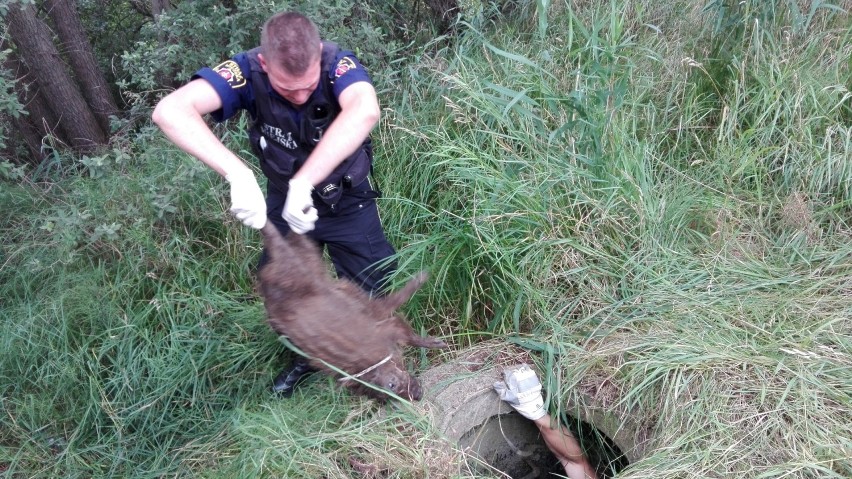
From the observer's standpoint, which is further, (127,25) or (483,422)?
(127,25)

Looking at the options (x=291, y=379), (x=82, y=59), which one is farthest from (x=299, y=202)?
(x=82, y=59)

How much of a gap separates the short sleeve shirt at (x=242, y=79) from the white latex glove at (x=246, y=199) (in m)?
0.46

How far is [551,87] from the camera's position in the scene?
3836 millimetres

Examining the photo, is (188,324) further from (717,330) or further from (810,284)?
(810,284)

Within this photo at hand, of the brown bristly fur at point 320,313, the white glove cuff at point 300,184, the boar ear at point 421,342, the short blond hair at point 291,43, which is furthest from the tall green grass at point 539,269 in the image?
the short blond hair at point 291,43

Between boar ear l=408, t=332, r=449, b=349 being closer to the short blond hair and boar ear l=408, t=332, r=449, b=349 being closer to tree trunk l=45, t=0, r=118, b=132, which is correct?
the short blond hair

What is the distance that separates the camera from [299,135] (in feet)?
9.13

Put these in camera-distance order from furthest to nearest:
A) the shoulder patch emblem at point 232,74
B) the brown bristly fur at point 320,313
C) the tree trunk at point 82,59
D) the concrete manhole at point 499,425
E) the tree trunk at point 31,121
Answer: the tree trunk at point 82,59 → the tree trunk at point 31,121 → the concrete manhole at point 499,425 → the shoulder patch emblem at point 232,74 → the brown bristly fur at point 320,313

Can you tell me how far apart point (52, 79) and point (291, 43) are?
3238 millimetres

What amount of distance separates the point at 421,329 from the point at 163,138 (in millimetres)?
2043

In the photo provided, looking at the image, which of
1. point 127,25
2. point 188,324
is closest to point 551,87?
point 188,324

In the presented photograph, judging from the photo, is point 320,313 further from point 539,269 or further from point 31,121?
point 31,121

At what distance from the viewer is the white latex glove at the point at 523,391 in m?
2.89

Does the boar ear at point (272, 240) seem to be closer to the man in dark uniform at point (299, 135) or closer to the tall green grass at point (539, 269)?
the man in dark uniform at point (299, 135)
